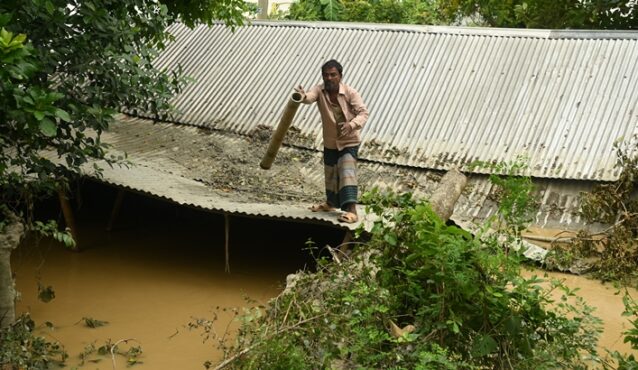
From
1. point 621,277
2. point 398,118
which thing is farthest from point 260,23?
point 621,277

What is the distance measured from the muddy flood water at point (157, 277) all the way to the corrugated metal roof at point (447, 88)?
1385 millimetres

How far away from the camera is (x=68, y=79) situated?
6727 millimetres

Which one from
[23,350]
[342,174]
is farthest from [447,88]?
[23,350]

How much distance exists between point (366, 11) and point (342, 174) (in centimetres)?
1005

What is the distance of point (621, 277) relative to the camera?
27.9 ft

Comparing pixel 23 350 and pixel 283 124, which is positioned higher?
pixel 283 124

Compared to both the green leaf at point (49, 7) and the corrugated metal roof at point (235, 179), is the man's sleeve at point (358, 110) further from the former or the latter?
the green leaf at point (49, 7)

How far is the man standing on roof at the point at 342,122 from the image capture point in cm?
745

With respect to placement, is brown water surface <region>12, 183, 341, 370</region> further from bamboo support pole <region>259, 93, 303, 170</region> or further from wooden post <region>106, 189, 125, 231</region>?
bamboo support pole <region>259, 93, 303, 170</region>

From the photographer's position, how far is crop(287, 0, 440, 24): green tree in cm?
1703

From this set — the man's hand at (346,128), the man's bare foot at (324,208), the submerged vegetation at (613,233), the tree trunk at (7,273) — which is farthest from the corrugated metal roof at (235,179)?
the tree trunk at (7,273)

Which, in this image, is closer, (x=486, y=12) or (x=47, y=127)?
(x=47, y=127)

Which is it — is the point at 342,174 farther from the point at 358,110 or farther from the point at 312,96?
the point at 312,96

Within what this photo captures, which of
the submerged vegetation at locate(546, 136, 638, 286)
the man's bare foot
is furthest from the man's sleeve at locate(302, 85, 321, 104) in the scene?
the submerged vegetation at locate(546, 136, 638, 286)
